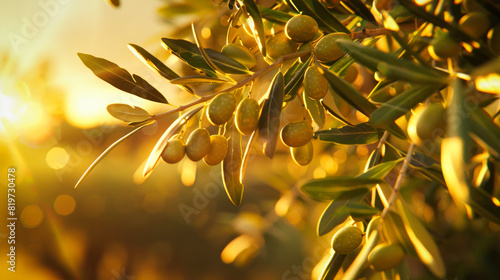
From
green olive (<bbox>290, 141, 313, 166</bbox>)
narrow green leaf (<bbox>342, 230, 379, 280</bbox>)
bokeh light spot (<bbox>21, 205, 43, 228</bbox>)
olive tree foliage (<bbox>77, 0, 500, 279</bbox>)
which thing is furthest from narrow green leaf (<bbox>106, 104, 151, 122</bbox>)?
bokeh light spot (<bbox>21, 205, 43, 228</bbox>)

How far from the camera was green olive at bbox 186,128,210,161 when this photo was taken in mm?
494

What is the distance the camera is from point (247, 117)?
462 mm

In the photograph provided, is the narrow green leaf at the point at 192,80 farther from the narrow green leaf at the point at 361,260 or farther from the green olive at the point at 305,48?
the narrow green leaf at the point at 361,260

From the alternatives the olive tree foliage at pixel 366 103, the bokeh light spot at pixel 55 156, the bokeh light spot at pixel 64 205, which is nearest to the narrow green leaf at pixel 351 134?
the olive tree foliage at pixel 366 103

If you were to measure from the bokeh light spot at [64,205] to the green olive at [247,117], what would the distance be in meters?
2.73

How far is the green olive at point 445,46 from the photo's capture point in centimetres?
35

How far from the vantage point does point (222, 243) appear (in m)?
2.91

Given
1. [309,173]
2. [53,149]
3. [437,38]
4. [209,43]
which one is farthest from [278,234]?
[53,149]

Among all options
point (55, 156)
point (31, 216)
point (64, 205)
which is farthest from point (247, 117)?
point (64, 205)

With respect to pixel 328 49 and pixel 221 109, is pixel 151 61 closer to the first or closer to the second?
pixel 221 109

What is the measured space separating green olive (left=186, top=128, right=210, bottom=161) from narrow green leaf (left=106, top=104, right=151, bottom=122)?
0.09 m

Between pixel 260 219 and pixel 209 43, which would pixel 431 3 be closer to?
pixel 209 43

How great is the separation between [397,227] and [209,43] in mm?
754

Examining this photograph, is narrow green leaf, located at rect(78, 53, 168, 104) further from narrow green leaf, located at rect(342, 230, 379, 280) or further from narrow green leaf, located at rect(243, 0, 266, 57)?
narrow green leaf, located at rect(342, 230, 379, 280)
